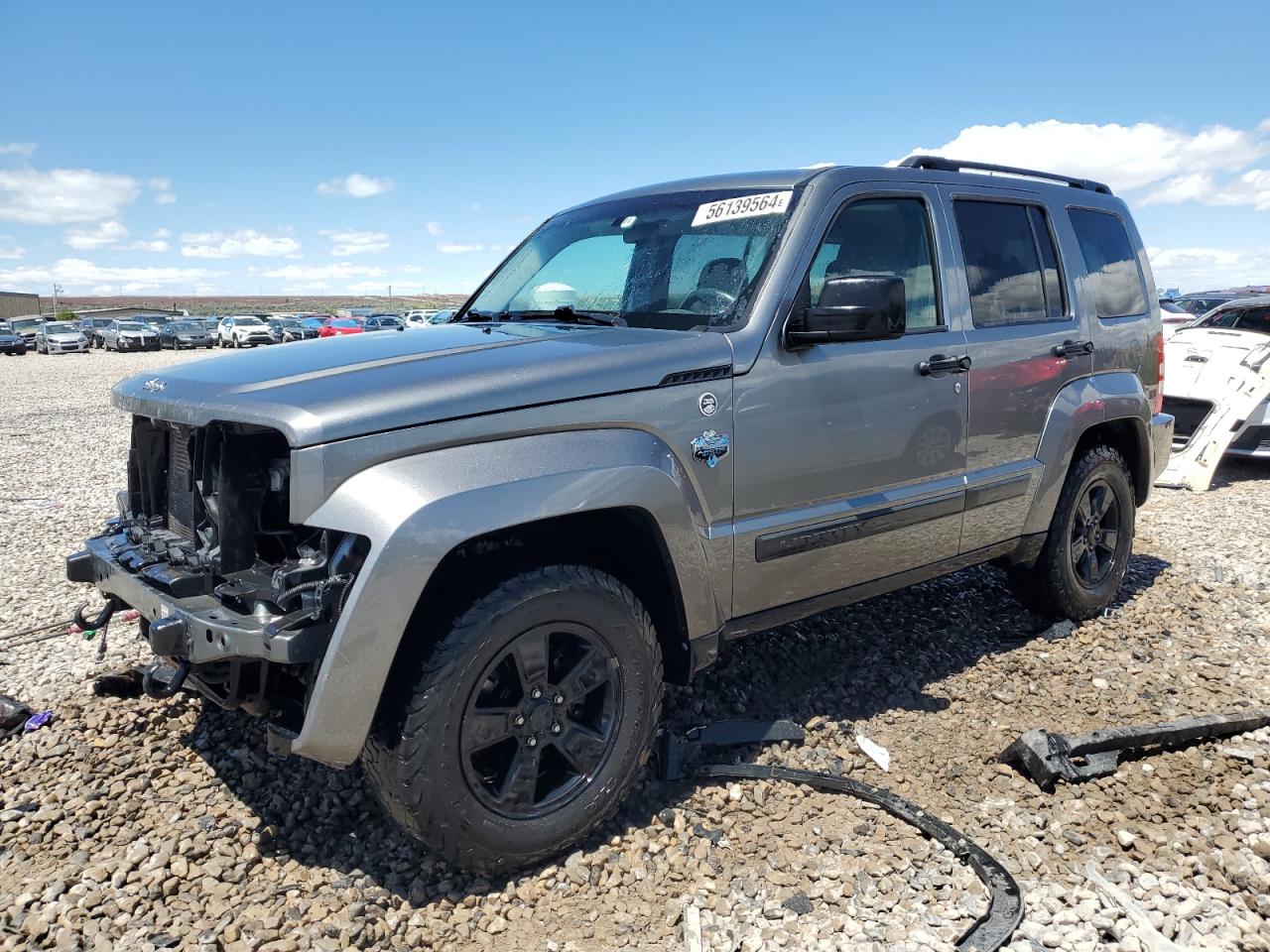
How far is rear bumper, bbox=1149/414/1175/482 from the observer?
489 centimetres

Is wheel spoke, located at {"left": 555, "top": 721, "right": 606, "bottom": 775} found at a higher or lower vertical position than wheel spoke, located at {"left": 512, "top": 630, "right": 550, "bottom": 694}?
lower

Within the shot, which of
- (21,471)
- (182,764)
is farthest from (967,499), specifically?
(21,471)

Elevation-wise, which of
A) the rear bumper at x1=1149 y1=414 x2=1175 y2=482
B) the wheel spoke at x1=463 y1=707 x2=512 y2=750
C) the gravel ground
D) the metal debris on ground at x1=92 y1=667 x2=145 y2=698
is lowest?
the gravel ground

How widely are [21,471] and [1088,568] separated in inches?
395

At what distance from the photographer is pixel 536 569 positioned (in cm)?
266

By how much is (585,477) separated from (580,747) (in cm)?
83

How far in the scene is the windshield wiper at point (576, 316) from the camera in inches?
132

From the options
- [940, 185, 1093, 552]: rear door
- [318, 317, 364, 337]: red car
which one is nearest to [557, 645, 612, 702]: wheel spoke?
[940, 185, 1093, 552]: rear door

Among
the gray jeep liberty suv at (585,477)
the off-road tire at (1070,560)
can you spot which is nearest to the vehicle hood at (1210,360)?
the off-road tire at (1070,560)

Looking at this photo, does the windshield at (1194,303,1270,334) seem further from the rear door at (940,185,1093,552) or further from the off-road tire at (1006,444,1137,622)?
the rear door at (940,185,1093,552)

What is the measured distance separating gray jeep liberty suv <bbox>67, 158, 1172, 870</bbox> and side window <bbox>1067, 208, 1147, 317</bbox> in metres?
0.50

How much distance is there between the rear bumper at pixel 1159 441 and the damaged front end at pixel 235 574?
14.1 feet

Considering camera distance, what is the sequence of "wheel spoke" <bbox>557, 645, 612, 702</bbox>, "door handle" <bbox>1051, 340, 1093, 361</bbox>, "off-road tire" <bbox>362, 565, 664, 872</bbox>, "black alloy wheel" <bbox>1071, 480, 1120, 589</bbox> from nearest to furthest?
"off-road tire" <bbox>362, 565, 664, 872</bbox>
"wheel spoke" <bbox>557, 645, 612, 702</bbox>
"door handle" <bbox>1051, 340, 1093, 361</bbox>
"black alloy wheel" <bbox>1071, 480, 1120, 589</bbox>

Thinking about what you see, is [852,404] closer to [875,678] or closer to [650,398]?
[650,398]
